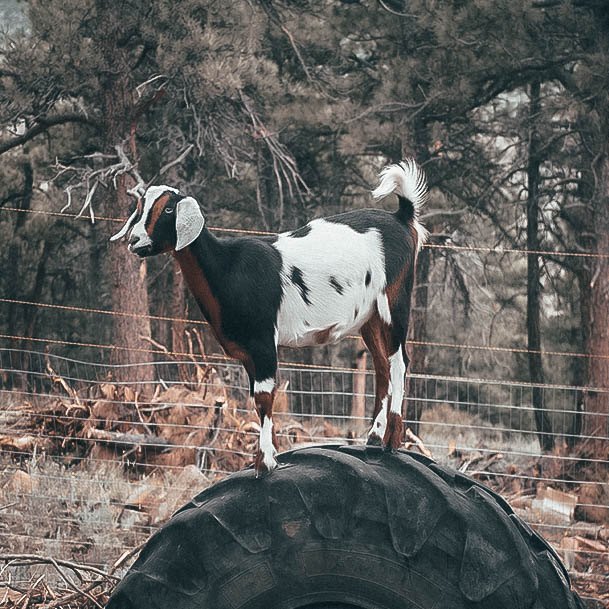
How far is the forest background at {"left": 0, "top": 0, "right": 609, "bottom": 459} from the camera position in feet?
44.7

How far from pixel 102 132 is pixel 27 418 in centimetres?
470

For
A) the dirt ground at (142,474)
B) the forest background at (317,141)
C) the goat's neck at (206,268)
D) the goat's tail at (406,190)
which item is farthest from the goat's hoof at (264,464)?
the forest background at (317,141)

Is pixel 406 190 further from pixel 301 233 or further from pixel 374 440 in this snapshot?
pixel 374 440

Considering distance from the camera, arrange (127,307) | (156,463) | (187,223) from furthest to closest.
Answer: (127,307) → (156,463) → (187,223)

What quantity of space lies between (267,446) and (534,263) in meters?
15.5

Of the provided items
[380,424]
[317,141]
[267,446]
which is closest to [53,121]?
[317,141]

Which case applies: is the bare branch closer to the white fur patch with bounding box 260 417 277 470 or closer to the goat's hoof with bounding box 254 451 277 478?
the white fur patch with bounding box 260 417 277 470

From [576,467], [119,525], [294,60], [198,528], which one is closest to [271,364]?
[198,528]

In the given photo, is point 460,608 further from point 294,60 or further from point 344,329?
point 294,60

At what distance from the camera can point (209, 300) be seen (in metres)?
3.00

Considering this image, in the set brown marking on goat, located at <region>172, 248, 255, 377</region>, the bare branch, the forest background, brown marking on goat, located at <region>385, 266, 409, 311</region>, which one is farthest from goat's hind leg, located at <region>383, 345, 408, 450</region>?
the bare branch

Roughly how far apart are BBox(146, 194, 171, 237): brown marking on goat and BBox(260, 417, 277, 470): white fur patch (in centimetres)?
59

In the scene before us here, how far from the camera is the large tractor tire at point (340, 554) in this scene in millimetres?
2455

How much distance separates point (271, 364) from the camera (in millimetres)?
2963
